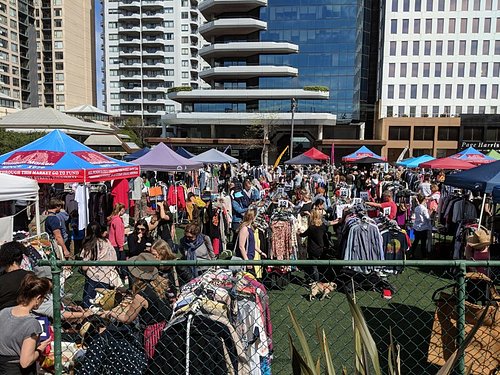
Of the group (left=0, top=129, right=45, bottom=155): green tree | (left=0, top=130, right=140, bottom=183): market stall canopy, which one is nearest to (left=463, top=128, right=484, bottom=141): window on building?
(left=0, top=129, right=45, bottom=155): green tree

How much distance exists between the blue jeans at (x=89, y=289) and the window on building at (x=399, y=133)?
5620 centimetres

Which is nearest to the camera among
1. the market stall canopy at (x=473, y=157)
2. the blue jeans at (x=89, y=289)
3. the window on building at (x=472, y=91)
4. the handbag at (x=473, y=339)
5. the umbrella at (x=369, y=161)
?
the handbag at (x=473, y=339)

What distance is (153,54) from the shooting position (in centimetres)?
7944

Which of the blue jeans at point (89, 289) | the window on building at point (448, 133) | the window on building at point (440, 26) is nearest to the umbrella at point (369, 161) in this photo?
the blue jeans at point (89, 289)

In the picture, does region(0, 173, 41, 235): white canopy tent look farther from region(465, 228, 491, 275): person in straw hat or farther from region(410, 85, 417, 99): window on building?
region(410, 85, 417, 99): window on building

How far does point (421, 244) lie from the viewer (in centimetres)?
1016

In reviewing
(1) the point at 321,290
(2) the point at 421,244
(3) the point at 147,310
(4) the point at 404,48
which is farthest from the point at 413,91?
(3) the point at 147,310

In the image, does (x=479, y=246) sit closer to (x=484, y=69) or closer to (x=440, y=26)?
(x=440, y=26)

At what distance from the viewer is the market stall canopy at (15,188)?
6.54 meters

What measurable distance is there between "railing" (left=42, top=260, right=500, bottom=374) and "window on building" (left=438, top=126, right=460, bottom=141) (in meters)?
53.0

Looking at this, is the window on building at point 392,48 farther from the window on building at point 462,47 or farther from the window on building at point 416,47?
the window on building at point 462,47

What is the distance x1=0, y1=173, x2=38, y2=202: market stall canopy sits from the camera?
6539 millimetres

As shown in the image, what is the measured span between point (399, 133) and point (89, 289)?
56826 mm

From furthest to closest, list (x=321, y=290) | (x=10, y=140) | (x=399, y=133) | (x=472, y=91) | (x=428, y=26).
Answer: (x=399, y=133), (x=472, y=91), (x=428, y=26), (x=10, y=140), (x=321, y=290)
